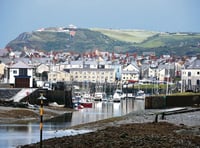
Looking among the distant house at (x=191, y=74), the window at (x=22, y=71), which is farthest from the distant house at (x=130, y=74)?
the window at (x=22, y=71)

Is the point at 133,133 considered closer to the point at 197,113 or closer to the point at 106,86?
the point at 197,113

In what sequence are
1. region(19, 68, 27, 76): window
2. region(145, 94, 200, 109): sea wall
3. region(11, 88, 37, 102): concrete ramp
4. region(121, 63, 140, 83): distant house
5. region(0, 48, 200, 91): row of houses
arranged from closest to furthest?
region(145, 94, 200, 109): sea wall, region(11, 88, 37, 102): concrete ramp, region(19, 68, 27, 76): window, region(0, 48, 200, 91): row of houses, region(121, 63, 140, 83): distant house

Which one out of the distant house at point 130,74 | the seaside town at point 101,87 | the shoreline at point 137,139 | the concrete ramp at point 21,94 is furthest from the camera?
the distant house at point 130,74

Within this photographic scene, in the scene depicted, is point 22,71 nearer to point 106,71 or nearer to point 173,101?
point 173,101

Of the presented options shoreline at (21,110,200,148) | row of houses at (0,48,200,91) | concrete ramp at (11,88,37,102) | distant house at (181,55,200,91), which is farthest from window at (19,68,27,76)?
shoreline at (21,110,200,148)

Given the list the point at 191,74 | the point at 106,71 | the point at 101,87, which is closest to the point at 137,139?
the point at 191,74

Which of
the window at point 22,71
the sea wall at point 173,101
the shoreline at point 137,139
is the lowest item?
the shoreline at point 137,139

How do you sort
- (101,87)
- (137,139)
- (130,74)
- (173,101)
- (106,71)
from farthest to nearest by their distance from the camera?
(130,74) < (106,71) < (101,87) < (173,101) < (137,139)

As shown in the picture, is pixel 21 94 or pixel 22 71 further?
pixel 22 71

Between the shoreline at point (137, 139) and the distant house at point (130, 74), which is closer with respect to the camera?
the shoreline at point (137, 139)

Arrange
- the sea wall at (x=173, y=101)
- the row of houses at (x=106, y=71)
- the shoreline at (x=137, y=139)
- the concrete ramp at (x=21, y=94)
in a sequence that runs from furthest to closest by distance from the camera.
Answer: the row of houses at (x=106, y=71)
the concrete ramp at (x=21, y=94)
the sea wall at (x=173, y=101)
the shoreline at (x=137, y=139)

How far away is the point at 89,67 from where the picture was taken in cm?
18000

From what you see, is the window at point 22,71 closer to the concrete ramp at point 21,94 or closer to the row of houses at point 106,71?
the concrete ramp at point 21,94

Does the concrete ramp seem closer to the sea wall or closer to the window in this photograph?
the sea wall
